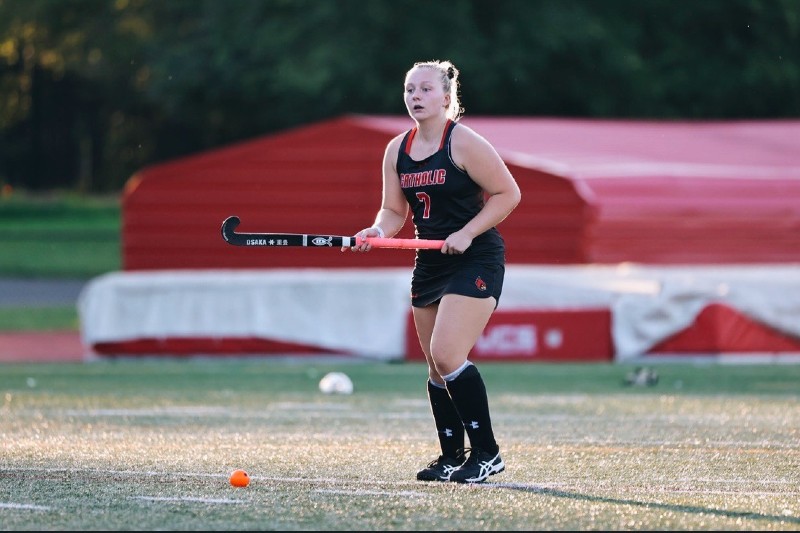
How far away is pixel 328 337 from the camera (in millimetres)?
16750

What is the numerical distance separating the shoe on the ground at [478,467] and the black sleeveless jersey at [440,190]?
99 cm

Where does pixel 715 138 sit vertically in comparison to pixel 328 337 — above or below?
above

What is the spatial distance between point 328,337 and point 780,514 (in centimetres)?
1067

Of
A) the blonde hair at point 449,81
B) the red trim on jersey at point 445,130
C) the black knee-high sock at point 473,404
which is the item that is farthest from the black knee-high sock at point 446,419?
the blonde hair at point 449,81

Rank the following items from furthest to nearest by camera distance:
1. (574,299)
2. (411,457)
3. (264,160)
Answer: (264,160)
(574,299)
(411,457)

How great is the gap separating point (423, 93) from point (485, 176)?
0.46 m

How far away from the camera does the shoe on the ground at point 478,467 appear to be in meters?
7.28

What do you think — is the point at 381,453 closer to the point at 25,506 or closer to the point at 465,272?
the point at 465,272

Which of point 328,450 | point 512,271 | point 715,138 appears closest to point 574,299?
point 512,271

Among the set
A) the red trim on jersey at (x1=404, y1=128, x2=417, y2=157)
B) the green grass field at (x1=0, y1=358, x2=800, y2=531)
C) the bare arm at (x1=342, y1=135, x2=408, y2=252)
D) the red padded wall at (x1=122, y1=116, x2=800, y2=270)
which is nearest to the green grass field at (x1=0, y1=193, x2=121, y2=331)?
the red padded wall at (x1=122, y1=116, x2=800, y2=270)

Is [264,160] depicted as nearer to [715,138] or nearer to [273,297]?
[273,297]

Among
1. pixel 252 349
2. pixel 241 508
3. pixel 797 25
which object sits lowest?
pixel 252 349

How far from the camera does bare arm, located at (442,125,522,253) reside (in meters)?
7.27

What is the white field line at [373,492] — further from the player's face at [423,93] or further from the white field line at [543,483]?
the player's face at [423,93]
